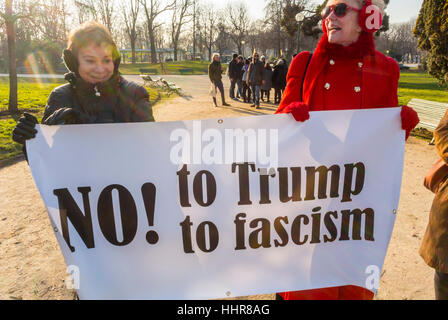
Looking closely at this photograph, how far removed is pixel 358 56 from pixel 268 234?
4.07 ft

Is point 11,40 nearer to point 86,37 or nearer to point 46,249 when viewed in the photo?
point 46,249

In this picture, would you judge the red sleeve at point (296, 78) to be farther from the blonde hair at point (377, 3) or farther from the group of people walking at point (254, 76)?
the group of people walking at point (254, 76)

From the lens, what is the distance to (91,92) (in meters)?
1.92

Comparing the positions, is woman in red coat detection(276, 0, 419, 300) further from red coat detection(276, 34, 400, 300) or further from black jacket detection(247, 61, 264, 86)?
black jacket detection(247, 61, 264, 86)

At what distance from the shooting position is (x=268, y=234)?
77.7 inches

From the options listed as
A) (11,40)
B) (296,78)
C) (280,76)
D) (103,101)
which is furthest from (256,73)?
(103,101)

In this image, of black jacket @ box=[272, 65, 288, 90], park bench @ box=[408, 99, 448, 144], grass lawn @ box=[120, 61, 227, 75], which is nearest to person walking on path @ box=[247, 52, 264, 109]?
black jacket @ box=[272, 65, 288, 90]

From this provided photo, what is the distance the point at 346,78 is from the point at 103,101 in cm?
153

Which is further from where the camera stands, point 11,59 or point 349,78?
point 11,59

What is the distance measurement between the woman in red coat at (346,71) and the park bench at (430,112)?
6570mm

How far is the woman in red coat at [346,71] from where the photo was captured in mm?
1857

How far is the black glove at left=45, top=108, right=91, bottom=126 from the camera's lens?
177 centimetres

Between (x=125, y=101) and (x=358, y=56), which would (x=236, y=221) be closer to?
(x=125, y=101)

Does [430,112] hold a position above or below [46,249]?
above
